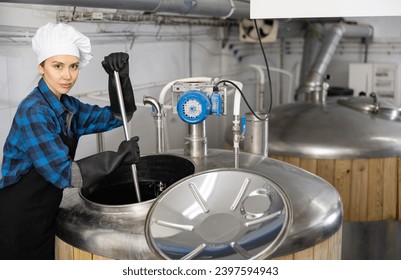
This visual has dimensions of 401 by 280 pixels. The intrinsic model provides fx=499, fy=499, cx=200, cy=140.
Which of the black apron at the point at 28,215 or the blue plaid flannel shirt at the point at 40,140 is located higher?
the blue plaid flannel shirt at the point at 40,140

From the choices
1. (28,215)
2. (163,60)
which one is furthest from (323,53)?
(28,215)

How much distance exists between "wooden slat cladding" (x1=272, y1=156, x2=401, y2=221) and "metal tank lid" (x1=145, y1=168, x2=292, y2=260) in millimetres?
1203

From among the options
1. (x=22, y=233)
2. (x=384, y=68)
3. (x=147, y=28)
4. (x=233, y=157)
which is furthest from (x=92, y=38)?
(x=384, y=68)

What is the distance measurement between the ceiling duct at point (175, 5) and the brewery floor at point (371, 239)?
139 centimetres

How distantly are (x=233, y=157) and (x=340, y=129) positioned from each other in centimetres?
112

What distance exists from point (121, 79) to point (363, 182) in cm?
160

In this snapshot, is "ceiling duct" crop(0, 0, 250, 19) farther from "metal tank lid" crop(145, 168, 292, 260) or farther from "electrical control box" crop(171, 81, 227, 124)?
"metal tank lid" crop(145, 168, 292, 260)

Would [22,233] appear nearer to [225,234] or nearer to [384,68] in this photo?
[225,234]

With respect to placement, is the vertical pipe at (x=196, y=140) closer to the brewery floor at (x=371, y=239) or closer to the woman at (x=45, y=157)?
the woman at (x=45, y=157)

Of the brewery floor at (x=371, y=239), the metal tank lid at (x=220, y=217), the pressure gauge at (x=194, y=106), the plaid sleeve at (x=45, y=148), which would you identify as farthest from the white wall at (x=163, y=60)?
the brewery floor at (x=371, y=239)

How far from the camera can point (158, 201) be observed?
153cm

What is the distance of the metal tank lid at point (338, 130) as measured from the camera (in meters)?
2.71

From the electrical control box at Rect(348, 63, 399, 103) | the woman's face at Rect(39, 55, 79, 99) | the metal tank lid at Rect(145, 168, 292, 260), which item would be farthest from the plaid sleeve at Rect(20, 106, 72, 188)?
the electrical control box at Rect(348, 63, 399, 103)

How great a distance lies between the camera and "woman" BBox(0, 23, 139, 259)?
4.70 ft
